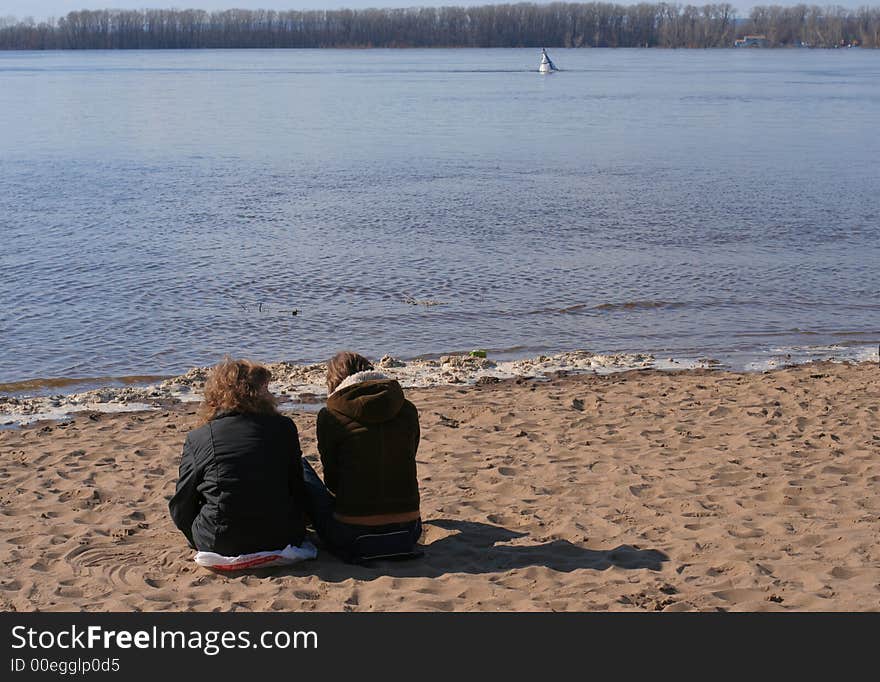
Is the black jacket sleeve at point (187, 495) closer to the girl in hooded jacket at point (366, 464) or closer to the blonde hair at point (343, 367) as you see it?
the girl in hooded jacket at point (366, 464)

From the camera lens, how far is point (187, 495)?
18.5ft

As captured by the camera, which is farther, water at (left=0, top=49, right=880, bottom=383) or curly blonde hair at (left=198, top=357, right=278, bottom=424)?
water at (left=0, top=49, right=880, bottom=383)

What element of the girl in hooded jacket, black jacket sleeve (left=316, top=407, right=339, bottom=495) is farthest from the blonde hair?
black jacket sleeve (left=316, top=407, right=339, bottom=495)

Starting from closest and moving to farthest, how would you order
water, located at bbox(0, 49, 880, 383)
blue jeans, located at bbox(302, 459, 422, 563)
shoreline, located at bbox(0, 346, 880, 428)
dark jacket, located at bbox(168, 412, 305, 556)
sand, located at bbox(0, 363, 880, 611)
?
sand, located at bbox(0, 363, 880, 611) → dark jacket, located at bbox(168, 412, 305, 556) → blue jeans, located at bbox(302, 459, 422, 563) → shoreline, located at bbox(0, 346, 880, 428) → water, located at bbox(0, 49, 880, 383)

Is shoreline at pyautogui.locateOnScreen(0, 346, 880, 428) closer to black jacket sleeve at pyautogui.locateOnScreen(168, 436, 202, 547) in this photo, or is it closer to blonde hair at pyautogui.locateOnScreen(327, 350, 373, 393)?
black jacket sleeve at pyautogui.locateOnScreen(168, 436, 202, 547)

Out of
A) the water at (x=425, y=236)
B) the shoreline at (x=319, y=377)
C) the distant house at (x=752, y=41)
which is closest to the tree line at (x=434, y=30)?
the distant house at (x=752, y=41)

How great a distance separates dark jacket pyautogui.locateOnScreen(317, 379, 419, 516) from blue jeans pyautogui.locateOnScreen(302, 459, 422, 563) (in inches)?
3.5

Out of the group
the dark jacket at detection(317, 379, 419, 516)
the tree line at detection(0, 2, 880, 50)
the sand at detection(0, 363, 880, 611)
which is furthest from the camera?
the tree line at detection(0, 2, 880, 50)

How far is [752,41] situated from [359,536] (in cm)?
18370

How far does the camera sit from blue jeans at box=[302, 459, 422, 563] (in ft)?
18.9

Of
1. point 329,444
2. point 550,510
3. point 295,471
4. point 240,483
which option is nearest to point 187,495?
point 240,483

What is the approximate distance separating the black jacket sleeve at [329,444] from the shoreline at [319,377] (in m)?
4.33

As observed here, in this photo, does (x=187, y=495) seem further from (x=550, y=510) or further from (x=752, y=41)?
(x=752, y=41)
